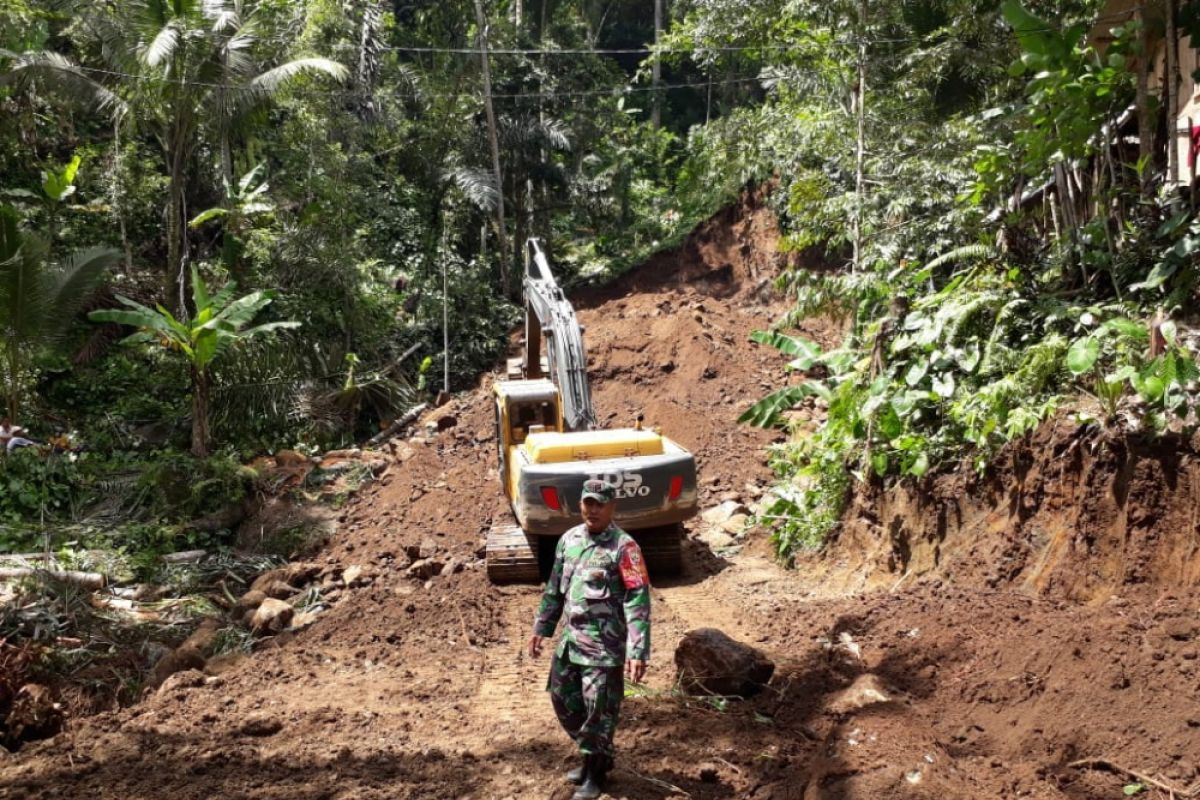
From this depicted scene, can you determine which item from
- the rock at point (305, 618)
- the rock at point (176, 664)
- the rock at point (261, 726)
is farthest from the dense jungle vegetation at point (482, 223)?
the rock at point (261, 726)

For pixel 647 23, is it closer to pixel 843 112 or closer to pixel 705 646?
pixel 843 112

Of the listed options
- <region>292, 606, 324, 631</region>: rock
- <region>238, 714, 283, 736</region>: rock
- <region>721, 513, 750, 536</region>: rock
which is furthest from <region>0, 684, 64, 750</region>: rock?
<region>721, 513, 750, 536</region>: rock

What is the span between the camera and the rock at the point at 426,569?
10547 millimetres

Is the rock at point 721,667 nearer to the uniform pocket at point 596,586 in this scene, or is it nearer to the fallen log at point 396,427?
the uniform pocket at point 596,586

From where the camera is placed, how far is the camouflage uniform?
4914mm

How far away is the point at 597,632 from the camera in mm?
4941

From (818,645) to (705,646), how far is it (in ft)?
3.31

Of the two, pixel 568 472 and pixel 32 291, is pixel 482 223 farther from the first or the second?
pixel 568 472

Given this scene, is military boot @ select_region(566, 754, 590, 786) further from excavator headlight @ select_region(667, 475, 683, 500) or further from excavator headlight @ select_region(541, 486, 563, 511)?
excavator headlight @ select_region(667, 475, 683, 500)

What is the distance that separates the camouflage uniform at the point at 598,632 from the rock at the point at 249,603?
585 cm

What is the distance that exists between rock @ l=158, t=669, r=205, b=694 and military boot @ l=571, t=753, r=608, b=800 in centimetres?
386

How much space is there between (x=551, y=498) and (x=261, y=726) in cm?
348

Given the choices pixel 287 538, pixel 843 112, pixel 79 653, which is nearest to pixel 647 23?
pixel 843 112

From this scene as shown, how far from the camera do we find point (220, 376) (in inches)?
698
